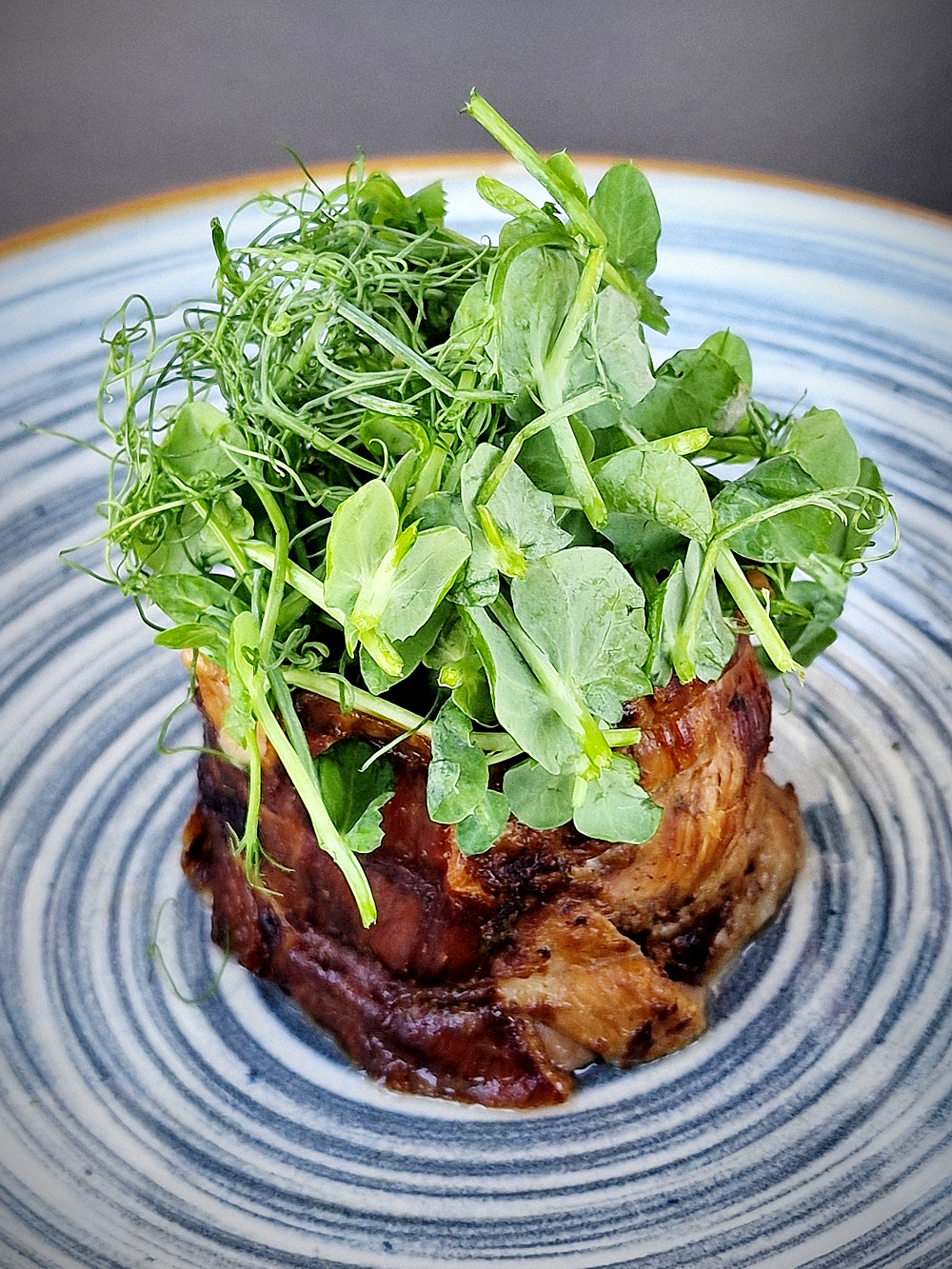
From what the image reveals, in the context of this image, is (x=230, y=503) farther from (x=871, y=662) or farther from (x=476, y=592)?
(x=871, y=662)

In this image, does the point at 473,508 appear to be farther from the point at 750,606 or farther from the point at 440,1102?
the point at 440,1102

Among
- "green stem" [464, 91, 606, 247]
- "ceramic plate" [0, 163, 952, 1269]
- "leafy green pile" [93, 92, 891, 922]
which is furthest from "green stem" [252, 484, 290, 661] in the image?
"ceramic plate" [0, 163, 952, 1269]

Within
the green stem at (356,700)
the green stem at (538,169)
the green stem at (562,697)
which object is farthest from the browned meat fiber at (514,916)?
the green stem at (538,169)

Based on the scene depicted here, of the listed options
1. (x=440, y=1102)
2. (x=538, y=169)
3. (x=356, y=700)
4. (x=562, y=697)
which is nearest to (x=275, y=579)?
(x=356, y=700)

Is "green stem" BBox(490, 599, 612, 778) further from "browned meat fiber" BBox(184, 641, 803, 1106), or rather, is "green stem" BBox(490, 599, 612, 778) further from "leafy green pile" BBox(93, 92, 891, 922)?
"browned meat fiber" BBox(184, 641, 803, 1106)

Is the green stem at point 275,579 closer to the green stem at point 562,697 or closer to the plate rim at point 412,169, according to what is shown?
the green stem at point 562,697
